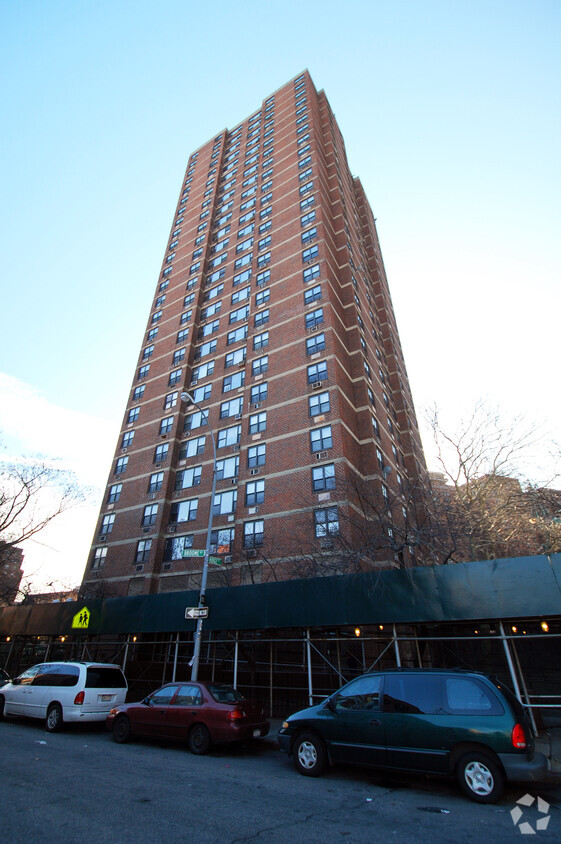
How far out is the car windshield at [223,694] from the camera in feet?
29.9

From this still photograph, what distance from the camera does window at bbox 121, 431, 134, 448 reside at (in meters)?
33.5

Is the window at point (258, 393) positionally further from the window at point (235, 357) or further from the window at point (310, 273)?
the window at point (310, 273)

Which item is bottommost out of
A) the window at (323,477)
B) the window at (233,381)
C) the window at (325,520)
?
the window at (325,520)

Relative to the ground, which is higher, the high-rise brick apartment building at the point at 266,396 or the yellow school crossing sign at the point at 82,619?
the high-rise brick apartment building at the point at 266,396

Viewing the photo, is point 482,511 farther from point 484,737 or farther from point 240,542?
point 484,737

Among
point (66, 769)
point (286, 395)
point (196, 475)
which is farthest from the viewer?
point (196, 475)

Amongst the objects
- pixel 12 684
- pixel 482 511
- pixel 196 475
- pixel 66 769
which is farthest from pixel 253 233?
pixel 66 769

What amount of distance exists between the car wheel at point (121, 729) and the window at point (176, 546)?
52.2ft

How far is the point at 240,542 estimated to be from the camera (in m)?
23.5

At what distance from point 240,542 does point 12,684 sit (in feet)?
40.5

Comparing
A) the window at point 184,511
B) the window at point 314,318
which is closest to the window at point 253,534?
the window at point 184,511

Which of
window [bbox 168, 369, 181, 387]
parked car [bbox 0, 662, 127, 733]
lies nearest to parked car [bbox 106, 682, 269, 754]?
parked car [bbox 0, 662, 127, 733]

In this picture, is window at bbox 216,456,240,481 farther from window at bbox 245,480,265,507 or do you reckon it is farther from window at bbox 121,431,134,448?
window at bbox 121,431,134,448

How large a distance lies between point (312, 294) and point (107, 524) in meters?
22.0
